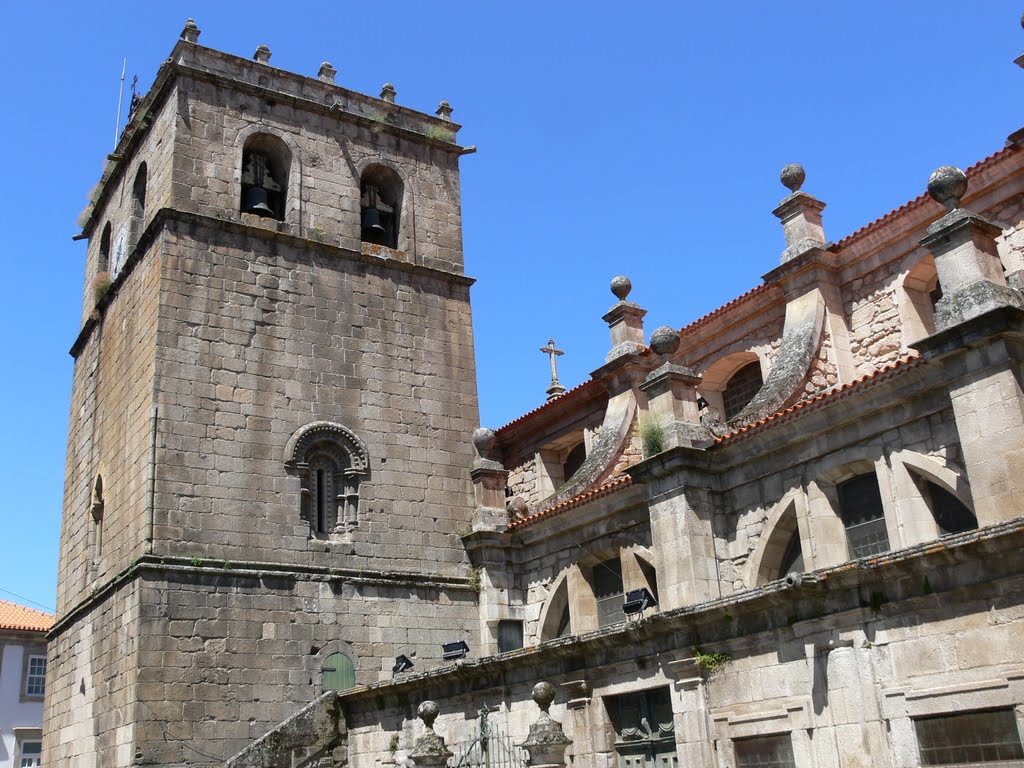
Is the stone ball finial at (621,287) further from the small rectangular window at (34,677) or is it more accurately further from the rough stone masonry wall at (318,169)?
the small rectangular window at (34,677)

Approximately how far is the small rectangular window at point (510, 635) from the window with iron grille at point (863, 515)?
643 cm

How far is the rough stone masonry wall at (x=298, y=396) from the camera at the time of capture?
51.6 ft

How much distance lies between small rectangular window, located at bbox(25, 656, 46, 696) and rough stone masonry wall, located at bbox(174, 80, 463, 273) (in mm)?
21887

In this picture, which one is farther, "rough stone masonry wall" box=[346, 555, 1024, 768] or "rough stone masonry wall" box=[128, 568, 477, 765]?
"rough stone masonry wall" box=[128, 568, 477, 765]

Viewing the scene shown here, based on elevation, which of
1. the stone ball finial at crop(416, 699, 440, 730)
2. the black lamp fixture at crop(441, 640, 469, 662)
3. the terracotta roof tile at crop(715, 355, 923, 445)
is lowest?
the stone ball finial at crop(416, 699, 440, 730)

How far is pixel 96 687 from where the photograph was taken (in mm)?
15812

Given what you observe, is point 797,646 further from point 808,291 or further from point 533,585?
point 533,585

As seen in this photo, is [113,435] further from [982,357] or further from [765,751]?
[982,357]

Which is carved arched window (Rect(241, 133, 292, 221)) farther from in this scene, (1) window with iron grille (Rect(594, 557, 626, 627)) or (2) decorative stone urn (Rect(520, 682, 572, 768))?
(2) decorative stone urn (Rect(520, 682, 572, 768))

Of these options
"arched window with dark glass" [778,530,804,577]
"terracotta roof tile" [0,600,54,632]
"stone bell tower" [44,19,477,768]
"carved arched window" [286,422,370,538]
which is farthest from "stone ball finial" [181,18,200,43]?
"terracotta roof tile" [0,600,54,632]

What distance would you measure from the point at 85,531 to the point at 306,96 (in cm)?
830

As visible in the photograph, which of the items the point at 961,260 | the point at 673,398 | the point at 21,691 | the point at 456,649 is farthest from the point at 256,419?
the point at 21,691

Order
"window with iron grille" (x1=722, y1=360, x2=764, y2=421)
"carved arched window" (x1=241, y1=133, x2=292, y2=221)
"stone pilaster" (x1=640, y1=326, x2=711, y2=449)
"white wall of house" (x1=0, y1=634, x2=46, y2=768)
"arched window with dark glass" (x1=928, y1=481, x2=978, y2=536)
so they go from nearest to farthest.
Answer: "arched window with dark glass" (x1=928, y1=481, x2=978, y2=536), "stone pilaster" (x1=640, y1=326, x2=711, y2=449), "window with iron grille" (x1=722, y1=360, x2=764, y2=421), "carved arched window" (x1=241, y1=133, x2=292, y2=221), "white wall of house" (x1=0, y1=634, x2=46, y2=768)

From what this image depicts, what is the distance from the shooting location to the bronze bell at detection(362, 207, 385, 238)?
19.1 meters
